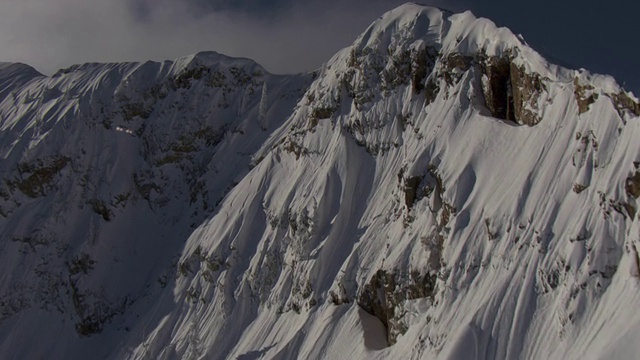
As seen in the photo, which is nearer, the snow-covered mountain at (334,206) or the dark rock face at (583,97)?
the snow-covered mountain at (334,206)

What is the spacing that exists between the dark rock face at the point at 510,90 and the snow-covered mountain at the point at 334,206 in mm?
145

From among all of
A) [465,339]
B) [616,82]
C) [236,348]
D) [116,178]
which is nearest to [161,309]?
[236,348]

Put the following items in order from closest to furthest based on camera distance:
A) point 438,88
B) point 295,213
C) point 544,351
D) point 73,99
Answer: point 544,351
point 438,88
point 295,213
point 73,99

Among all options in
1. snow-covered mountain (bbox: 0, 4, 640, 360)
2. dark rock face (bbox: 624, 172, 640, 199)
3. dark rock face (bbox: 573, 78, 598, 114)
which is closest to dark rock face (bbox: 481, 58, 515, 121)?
snow-covered mountain (bbox: 0, 4, 640, 360)

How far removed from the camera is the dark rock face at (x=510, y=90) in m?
44.1

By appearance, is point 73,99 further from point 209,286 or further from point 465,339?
point 465,339

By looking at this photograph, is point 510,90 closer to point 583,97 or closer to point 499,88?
point 499,88

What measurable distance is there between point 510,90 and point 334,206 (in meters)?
16.9

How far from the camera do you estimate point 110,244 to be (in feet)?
238

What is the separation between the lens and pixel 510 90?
46.8 meters

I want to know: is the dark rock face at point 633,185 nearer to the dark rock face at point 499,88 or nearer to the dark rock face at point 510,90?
the dark rock face at point 510,90

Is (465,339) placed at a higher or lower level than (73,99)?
lower

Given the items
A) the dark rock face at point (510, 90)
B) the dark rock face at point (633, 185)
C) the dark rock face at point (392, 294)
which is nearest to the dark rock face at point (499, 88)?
the dark rock face at point (510, 90)

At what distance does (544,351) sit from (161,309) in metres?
37.2
